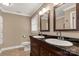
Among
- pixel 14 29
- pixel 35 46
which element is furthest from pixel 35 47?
pixel 14 29

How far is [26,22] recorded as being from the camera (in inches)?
58.5

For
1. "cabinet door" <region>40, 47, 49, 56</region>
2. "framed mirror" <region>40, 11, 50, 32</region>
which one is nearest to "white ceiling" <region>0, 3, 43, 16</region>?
"framed mirror" <region>40, 11, 50, 32</region>

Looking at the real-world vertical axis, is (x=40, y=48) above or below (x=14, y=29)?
below

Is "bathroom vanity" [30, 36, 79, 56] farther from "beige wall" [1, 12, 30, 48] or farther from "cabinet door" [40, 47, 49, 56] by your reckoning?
"beige wall" [1, 12, 30, 48]

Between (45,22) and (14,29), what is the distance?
1.93 feet

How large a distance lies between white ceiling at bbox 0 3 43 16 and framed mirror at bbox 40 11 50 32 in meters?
0.24

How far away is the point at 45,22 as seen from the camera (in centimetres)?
173

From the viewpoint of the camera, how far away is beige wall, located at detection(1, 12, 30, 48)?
1420 millimetres

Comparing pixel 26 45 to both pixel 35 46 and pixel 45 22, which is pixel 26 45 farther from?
pixel 45 22

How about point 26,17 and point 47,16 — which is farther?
point 47,16

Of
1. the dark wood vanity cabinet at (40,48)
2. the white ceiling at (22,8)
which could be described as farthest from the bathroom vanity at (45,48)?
the white ceiling at (22,8)

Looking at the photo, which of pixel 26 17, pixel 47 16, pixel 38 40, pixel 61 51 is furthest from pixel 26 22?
pixel 61 51

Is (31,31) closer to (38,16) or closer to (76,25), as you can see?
(38,16)

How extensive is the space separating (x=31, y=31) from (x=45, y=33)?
35 centimetres
